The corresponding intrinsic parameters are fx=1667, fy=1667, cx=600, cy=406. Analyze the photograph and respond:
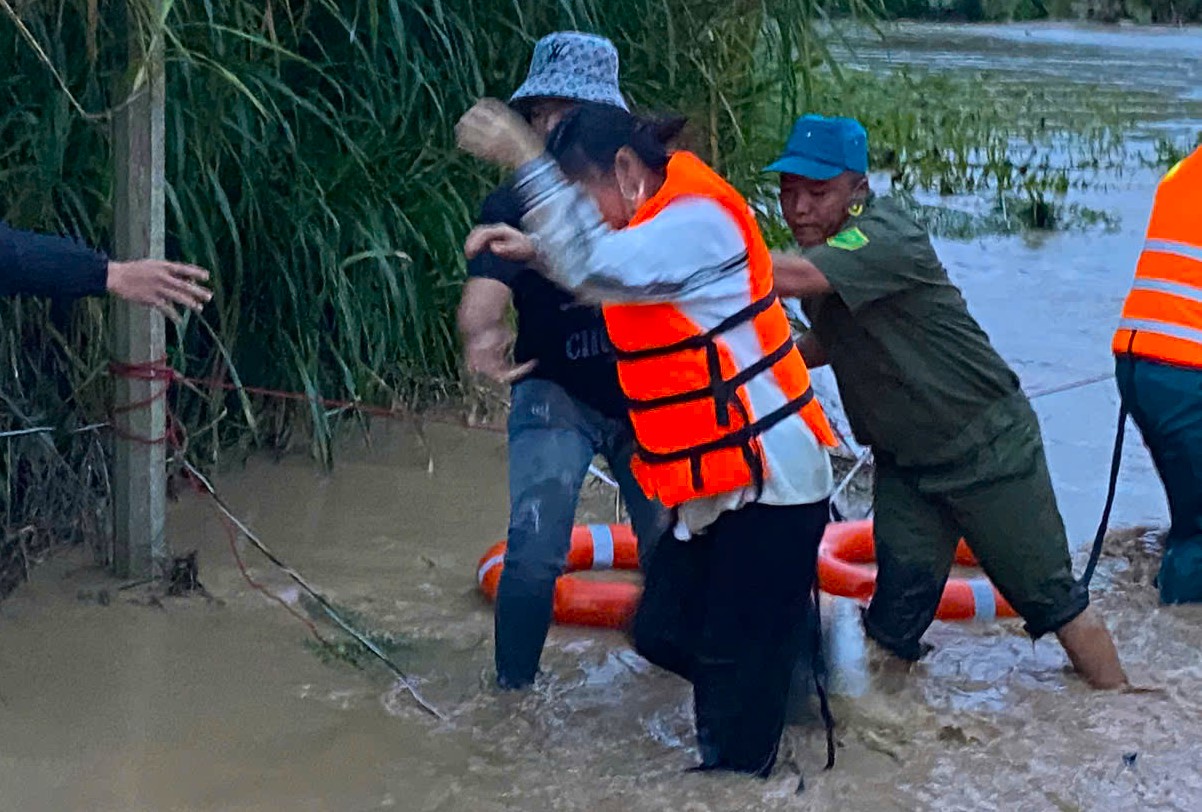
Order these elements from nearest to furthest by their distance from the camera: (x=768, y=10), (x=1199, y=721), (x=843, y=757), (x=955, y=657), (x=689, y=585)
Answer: (x=689, y=585), (x=843, y=757), (x=1199, y=721), (x=955, y=657), (x=768, y=10)

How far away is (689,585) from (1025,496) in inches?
38.6

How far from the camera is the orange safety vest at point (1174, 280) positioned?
192 inches

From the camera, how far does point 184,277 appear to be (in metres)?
4.08

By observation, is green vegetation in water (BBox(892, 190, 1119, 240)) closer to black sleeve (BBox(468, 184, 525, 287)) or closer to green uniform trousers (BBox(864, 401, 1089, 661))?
green uniform trousers (BBox(864, 401, 1089, 661))

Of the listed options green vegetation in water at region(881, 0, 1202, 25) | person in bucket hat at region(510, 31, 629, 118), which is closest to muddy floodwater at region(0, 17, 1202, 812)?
person in bucket hat at region(510, 31, 629, 118)

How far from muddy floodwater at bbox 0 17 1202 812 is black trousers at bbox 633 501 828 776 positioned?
13 centimetres

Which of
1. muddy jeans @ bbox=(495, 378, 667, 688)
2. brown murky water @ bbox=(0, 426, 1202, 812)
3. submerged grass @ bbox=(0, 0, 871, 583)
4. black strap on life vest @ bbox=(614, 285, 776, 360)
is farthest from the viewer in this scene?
submerged grass @ bbox=(0, 0, 871, 583)

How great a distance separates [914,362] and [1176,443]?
1.29m

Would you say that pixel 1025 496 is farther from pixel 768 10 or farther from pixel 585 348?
pixel 768 10

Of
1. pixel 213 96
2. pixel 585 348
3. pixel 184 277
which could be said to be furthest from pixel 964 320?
pixel 213 96

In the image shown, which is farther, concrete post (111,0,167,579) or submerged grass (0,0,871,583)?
submerged grass (0,0,871,583)

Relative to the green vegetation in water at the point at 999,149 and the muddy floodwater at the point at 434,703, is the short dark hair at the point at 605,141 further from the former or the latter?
the green vegetation in water at the point at 999,149

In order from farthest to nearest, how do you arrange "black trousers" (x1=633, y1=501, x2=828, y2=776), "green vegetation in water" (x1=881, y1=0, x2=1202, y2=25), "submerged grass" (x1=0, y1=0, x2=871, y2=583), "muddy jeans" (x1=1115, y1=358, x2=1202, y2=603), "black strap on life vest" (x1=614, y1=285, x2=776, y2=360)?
"green vegetation in water" (x1=881, y1=0, x2=1202, y2=25), "muddy jeans" (x1=1115, y1=358, x2=1202, y2=603), "submerged grass" (x1=0, y1=0, x2=871, y2=583), "black trousers" (x1=633, y1=501, x2=828, y2=776), "black strap on life vest" (x1=614, y1=285, x2=776, y2=360)

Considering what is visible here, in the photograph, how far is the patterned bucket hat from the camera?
3807mm
